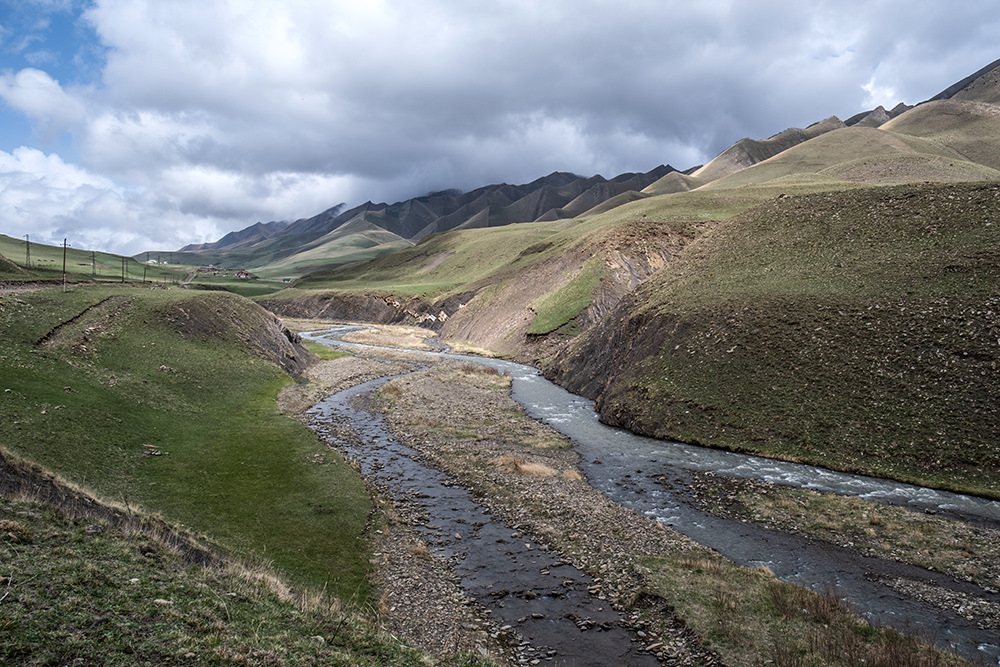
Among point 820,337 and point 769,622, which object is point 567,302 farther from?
point 769,622

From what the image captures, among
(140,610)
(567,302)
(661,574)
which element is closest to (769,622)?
(661,574)

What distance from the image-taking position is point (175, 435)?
1203 inches

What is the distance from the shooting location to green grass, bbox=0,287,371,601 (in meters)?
21.2

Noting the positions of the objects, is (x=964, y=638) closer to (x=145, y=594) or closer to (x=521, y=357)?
(x=145, y=594)

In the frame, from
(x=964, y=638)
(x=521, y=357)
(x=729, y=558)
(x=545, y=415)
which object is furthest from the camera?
(x=521, y=357)

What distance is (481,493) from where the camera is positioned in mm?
27406

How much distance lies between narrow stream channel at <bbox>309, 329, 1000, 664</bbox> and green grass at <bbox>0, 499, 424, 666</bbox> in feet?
51.2

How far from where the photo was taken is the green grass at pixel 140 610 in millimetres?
9133

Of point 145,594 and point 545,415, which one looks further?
point 545,415

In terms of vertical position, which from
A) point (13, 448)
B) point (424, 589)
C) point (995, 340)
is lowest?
point (424, 589)

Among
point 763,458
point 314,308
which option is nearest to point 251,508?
point 763,458

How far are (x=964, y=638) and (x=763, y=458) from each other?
18134 millimetres

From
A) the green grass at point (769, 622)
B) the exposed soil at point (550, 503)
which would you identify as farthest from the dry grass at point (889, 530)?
the exposed soil at point (550, 503)

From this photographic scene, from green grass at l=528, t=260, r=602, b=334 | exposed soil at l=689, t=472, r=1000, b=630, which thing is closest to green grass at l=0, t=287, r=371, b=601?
exposed soil at l=689, t=472, r=1000, b=630
